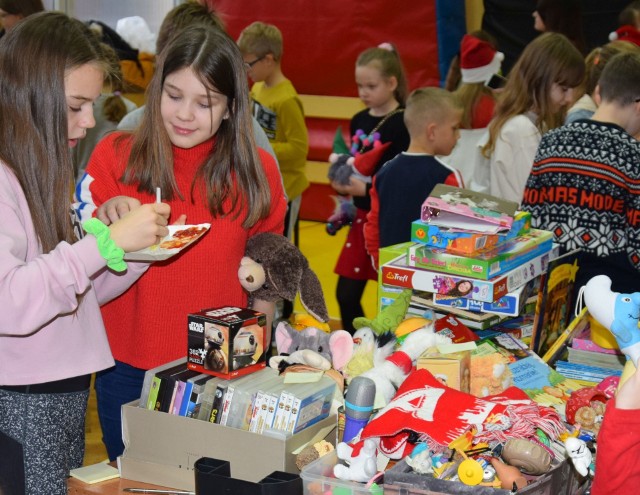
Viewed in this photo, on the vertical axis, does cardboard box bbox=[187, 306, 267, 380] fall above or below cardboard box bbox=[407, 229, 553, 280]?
below

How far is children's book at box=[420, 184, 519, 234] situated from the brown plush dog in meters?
0.33

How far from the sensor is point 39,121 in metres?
A: 1.72

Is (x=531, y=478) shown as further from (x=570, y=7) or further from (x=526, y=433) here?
(x=570, y=7)

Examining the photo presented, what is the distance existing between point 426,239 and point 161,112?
721 millimetres

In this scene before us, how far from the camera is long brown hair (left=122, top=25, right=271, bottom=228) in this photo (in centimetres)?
201

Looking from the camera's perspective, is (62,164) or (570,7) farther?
(570,7)

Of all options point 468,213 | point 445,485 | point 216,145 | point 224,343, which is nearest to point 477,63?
point 468,213

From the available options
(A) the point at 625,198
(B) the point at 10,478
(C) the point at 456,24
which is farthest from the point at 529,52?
(C) the point at 456,24

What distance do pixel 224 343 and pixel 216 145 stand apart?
669mm

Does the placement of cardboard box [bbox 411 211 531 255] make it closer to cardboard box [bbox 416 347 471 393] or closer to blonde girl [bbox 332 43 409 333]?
cardboard box [bbox 416 347 471 393]

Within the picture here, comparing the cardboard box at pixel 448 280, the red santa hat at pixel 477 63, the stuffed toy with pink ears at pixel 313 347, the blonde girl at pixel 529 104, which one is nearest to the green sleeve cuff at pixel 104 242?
the stuffed toy with pink ears at pixel 313 347

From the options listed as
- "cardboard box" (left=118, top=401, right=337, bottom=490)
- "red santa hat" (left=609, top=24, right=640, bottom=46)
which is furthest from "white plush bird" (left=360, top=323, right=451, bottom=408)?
"red santa hat" (left=609, top=24, right=640, bottom=46)

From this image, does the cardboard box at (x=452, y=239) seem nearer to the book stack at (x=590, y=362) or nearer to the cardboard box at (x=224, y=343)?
the book stack at (x=590, y=362)

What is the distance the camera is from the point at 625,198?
2.74m
